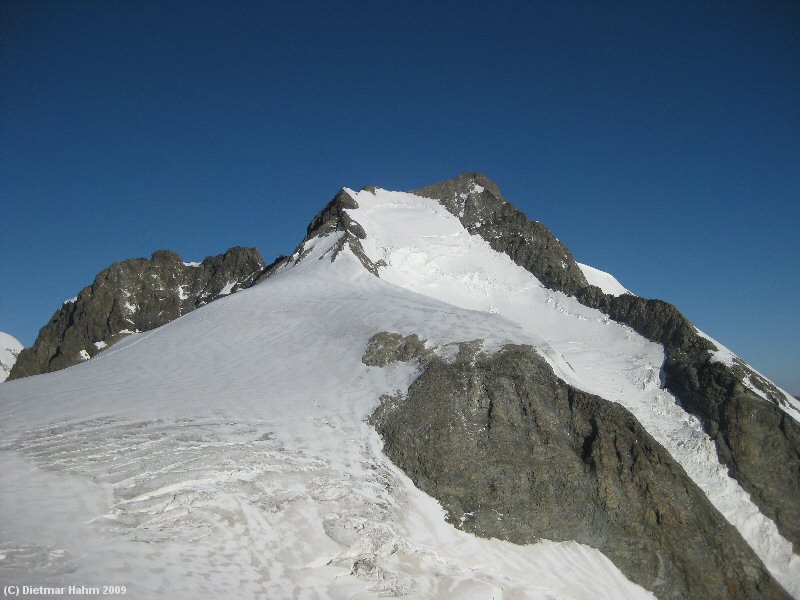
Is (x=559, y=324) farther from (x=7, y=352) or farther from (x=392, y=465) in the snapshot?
(x=7, y=352)

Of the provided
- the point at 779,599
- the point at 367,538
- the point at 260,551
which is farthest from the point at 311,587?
the point at 779,599

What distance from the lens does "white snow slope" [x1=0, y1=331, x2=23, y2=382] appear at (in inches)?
2731

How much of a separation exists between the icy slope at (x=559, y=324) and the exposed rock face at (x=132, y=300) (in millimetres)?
15941

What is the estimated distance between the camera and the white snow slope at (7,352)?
228 feet

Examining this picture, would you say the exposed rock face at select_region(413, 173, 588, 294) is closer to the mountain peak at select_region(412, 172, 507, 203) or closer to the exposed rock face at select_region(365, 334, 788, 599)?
the mountain peak at select_region(412, 172, 507, 203)

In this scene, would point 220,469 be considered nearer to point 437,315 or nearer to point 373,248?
point 437,315

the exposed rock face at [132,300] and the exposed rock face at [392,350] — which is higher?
the exposed rock face at [392,350]

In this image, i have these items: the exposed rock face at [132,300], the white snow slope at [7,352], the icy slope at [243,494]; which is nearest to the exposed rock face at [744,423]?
the icy slope at [243,494]

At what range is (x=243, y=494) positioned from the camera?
43.2 ft

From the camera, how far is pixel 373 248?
44.3 m

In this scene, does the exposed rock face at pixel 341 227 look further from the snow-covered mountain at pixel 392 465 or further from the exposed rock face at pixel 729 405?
the exposed rock face at pixel 729 405

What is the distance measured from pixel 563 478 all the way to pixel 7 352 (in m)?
88.0

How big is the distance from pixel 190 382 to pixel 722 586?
19757mm

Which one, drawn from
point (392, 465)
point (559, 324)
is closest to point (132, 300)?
point (559, 324)
